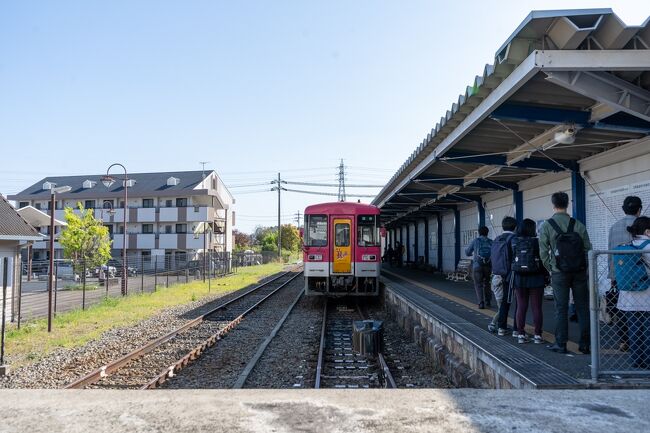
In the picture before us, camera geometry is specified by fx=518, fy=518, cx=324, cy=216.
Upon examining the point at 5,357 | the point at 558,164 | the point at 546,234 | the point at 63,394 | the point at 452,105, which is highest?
the point at 452,105

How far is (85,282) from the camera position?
18.4 m

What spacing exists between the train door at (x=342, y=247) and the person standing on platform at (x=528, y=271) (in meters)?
8.16

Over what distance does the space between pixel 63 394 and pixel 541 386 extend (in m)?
3.73

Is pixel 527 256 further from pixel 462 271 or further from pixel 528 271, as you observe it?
pixel 462 271

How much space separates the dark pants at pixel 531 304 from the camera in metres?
5.77

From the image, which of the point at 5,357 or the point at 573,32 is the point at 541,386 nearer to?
the point at 573,32

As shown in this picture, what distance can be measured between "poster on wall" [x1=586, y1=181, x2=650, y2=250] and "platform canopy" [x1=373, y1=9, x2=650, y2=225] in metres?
0.70

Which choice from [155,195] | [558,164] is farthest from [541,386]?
[155,195]

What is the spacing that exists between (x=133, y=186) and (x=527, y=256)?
43.1 m

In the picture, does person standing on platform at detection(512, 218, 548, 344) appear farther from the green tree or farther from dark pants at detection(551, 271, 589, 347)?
the green tree

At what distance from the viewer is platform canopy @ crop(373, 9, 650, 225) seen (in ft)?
15.8

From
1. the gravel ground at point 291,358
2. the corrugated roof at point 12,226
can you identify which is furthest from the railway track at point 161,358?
the corrugated roof at point 12,226

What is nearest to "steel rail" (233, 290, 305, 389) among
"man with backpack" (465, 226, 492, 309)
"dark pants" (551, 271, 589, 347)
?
"dark pants" (551, 271, 589, 347)

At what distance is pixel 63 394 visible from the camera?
3.96 meters
